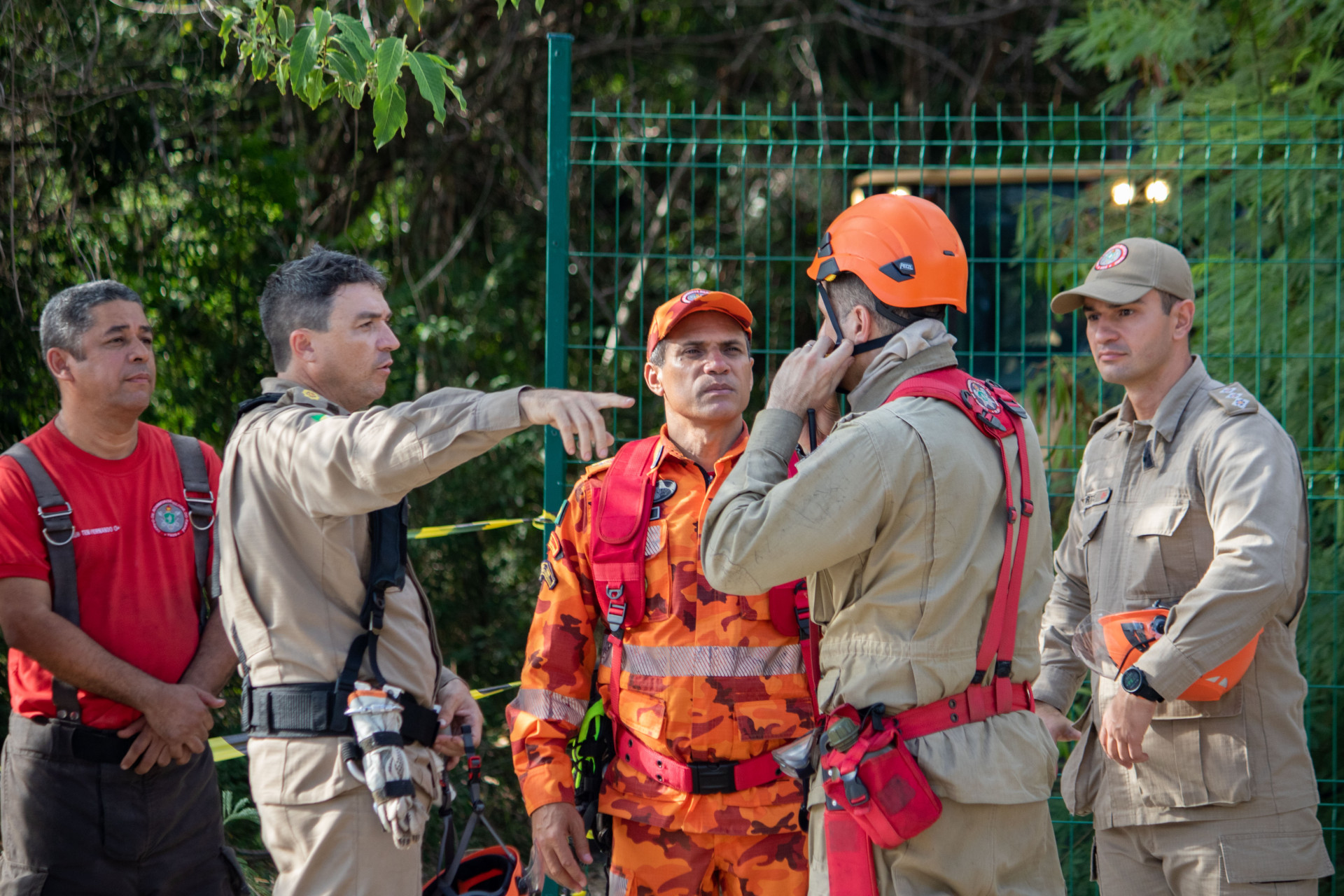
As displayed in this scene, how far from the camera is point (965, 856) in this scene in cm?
221

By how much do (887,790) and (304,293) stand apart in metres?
1.78

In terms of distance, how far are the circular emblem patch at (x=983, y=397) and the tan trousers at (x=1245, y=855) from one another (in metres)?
1.35

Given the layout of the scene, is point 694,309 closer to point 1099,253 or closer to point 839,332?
point 839,332

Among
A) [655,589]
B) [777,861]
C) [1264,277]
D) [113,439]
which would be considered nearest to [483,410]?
[655,589]

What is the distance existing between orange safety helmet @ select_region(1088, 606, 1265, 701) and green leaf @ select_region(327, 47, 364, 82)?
7.57 ft

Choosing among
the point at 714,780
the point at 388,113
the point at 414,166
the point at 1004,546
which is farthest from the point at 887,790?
the point at 414,166

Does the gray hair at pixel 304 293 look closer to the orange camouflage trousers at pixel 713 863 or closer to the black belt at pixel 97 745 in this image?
the black belt at pixel 97 745

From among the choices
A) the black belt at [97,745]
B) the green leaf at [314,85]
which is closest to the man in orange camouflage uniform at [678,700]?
the green leaf at [314,85]

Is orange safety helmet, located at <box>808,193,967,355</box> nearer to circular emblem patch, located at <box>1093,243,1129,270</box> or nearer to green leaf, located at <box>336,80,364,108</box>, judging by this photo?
circular emblem patch, located at <box>1093,243,1129,270</box>

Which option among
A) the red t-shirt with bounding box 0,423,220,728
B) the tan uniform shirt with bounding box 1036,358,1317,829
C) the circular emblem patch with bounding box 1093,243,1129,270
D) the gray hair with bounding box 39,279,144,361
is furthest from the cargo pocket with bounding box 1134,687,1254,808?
the gray hair with bounding box 39,279,144,361

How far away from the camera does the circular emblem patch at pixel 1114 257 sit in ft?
10.4

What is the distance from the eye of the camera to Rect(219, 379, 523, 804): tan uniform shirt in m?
2.48

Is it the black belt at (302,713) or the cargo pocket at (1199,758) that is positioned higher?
the black belt at (302,713)

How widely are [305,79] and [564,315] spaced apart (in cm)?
145
